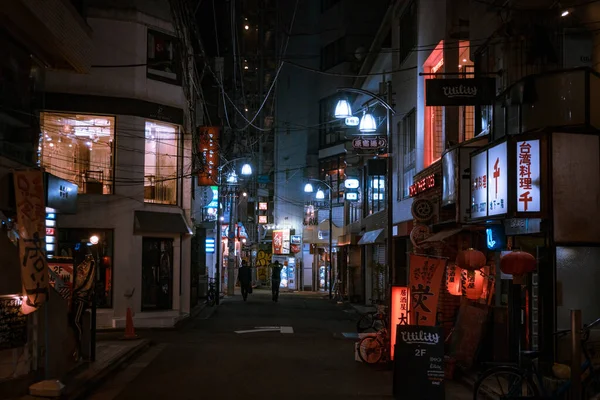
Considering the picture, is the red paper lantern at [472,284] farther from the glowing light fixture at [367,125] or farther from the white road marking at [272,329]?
the glowing light fixture at [367,125]

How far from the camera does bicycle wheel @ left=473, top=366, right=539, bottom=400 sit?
8.83 m

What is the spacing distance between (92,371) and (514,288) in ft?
27.5

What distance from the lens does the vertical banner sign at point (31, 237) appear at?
987 centimetres

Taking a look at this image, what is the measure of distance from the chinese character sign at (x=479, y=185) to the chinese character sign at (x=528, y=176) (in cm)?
133

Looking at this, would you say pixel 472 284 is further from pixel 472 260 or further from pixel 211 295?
pixel 211 295

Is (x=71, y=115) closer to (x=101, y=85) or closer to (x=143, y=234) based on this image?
(x=101, y=85)

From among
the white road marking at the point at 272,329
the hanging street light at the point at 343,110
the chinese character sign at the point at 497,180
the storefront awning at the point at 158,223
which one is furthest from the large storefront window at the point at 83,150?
the chinese character sign at the point at 497,180

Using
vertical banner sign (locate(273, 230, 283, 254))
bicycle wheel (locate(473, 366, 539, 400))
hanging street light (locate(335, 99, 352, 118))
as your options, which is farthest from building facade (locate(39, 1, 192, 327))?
vertical banner sign (locate(273, 230, 283, 254))

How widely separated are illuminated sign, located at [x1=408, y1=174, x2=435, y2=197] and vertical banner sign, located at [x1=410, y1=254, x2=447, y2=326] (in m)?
5.55

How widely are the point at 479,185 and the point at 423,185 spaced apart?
6.67 metres

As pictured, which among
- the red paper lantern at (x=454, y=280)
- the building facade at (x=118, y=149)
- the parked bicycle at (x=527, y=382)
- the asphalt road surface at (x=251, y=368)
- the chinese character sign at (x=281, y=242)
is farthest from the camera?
the chinese character sign at (x=281, y=242)

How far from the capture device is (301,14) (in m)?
58.3

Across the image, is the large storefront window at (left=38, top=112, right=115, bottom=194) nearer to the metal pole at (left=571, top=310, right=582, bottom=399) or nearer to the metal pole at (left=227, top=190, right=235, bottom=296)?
the metal pole at (left=571, top=310, right=582, bottom=399)

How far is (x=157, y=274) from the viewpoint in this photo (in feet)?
74.6
